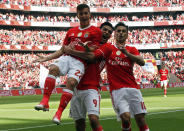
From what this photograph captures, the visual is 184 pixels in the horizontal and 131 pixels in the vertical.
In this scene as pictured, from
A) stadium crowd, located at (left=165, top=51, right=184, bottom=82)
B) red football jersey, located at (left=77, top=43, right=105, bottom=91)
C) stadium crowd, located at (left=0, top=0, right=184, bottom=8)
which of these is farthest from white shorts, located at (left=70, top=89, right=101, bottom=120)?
stadium crowd, located at (left=0, top=0, right=184, bottom=8)

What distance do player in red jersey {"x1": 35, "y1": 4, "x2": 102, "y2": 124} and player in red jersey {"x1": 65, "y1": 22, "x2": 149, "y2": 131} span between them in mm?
377

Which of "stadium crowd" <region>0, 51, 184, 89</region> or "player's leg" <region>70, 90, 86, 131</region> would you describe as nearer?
"player's leg" <region>70, 90, 86, 131</region>

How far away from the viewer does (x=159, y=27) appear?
73125mm

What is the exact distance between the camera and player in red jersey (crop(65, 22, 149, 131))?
786cm

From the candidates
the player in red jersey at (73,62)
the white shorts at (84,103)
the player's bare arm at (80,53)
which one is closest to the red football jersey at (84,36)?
the player in red jersey at (73,62)

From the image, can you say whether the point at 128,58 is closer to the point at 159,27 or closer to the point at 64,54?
the point at 64,54

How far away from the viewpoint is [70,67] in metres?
7.42

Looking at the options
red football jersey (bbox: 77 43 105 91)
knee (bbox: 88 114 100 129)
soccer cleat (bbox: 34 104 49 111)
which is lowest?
knee (bbox: 88 114 100 129)

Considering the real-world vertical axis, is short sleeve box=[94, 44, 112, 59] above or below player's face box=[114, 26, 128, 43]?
below

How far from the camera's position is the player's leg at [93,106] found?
7.35 meters

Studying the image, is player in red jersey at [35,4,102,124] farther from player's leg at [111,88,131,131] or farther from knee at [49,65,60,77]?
player's leg at [111,88,131,131]

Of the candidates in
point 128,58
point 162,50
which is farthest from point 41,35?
point 128,58

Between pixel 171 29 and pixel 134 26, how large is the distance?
6984 millimetres

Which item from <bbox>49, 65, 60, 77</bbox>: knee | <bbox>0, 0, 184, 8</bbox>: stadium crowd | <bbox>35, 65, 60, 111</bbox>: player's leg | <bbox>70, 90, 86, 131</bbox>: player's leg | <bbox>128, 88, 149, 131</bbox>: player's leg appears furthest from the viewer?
<bbox>0, 0, 184, 8</bbox>: stadium crowd
